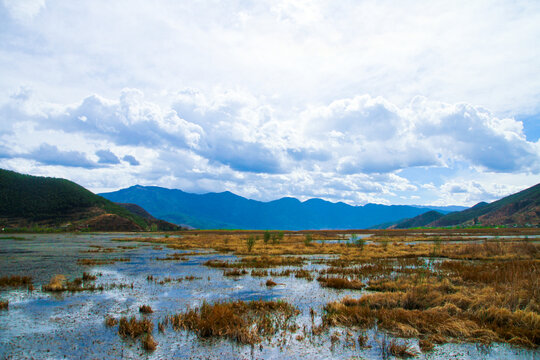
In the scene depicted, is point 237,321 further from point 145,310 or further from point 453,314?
point 453,314

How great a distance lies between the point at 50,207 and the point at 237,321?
197029 millimetres

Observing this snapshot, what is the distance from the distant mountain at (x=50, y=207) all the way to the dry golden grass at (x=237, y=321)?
169817mm

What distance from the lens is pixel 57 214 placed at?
549 ft

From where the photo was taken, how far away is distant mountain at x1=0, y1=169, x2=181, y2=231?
160250 mm

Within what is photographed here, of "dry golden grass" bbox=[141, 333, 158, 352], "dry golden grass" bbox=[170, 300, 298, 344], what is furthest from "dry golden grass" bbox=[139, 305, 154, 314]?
"dry golden grass" bbox=[141, 333, 158, 352]

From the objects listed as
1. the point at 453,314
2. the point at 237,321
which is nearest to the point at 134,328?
the point at 237,321

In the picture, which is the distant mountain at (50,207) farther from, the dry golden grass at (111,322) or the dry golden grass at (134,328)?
the dry golden grass at (134,328)

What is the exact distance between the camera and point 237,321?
41.7 feet

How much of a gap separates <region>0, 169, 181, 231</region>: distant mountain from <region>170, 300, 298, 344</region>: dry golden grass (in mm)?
169817

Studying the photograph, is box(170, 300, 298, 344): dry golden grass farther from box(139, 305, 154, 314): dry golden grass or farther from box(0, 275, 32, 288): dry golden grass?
box(0, 275, 32, 288): dry golden grass

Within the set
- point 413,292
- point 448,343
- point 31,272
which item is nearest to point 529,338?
point 448,343

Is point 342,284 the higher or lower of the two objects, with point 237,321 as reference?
lower

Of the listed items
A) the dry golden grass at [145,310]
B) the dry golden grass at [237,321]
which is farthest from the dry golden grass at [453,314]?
the dry golden grass at [145,310]

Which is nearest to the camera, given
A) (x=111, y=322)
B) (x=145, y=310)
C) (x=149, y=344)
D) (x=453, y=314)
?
(x=149, y=344)
